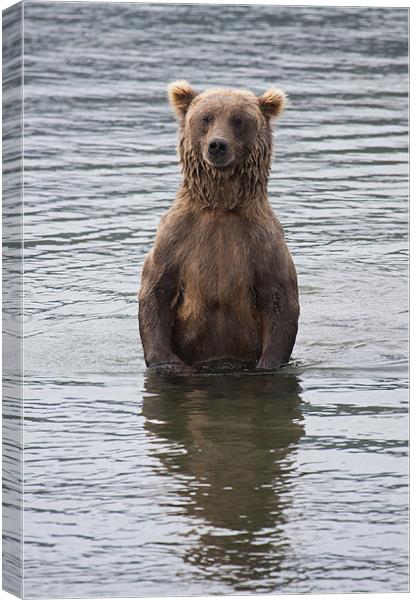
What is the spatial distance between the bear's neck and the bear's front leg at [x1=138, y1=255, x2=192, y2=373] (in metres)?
0.49

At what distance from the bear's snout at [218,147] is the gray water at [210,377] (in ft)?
2.63

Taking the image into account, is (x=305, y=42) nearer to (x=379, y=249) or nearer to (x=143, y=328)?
(x=379, y=249)

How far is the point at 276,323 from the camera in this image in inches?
429

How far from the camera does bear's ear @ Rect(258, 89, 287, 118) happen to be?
1097cm

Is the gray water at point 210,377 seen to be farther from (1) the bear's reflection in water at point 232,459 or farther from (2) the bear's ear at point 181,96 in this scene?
(2) the bear's ear at point 181,96

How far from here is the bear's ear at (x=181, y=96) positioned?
11023 millimetres

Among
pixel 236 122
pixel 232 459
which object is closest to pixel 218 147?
pixel 236 122

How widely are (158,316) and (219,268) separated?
46 centimetres

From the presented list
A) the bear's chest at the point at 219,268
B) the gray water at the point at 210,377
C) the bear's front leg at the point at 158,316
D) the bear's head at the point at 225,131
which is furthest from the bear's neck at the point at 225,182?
the gray water at the point at 210,377

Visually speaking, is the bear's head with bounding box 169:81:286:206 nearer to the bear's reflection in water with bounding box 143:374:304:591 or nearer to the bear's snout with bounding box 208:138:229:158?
the bear's snout with bounding box 208:138:229:158
